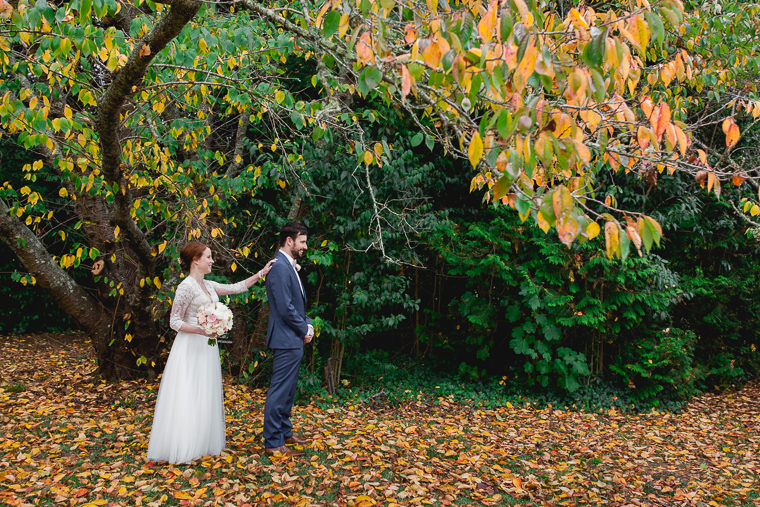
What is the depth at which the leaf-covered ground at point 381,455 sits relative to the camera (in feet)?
12.8

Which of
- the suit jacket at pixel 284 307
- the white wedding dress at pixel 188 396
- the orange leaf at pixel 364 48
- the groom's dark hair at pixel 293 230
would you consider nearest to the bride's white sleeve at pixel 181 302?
the white wedding dress at pixel 188 396

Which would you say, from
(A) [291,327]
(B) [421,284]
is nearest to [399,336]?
(B) [421,284]

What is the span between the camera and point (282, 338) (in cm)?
446

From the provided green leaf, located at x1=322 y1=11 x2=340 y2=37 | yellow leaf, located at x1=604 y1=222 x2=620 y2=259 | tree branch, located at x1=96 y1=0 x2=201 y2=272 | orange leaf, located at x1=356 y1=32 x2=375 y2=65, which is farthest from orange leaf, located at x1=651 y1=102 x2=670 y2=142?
tree branch, located at x1=96 y1=0 x2=201 y2=272

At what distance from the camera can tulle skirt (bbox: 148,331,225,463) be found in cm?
421

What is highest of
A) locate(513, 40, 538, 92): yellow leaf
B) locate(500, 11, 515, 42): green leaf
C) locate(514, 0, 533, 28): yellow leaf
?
locate(514, 0, 533, 28): yellow leaf

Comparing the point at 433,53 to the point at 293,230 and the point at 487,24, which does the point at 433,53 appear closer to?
the point at 487,24

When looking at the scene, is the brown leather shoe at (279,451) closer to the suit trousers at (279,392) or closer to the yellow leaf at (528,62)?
the suit trousers at (279,392)

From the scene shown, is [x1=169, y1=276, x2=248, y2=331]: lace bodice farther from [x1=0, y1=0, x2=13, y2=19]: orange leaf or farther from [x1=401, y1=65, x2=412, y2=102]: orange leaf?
[x1=401, y1=65, x2=412, y2=102]: orange leaf

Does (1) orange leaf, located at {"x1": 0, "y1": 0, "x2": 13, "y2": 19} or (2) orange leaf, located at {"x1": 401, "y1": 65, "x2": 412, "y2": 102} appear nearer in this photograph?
(2) orange leaf, located at {"x1": 401, "y1": 65, "x2": 412, "y2": 102}

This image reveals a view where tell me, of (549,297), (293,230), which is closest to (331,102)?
(293,230)

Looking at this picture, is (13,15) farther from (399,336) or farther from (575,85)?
(399,336)

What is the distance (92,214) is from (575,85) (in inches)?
251

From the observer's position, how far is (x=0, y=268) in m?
10.7
